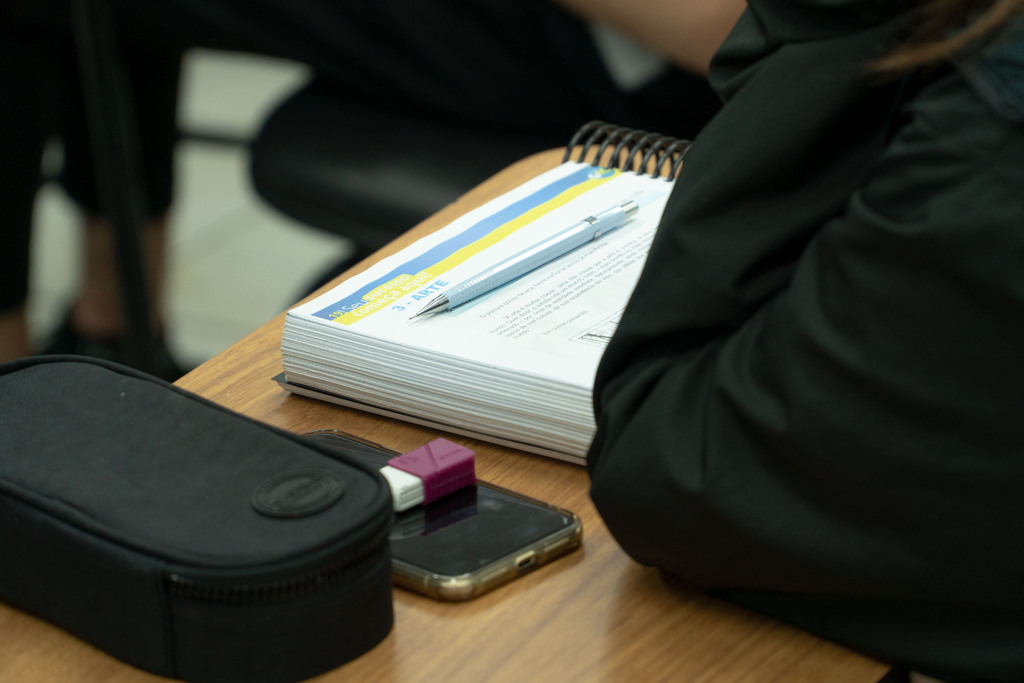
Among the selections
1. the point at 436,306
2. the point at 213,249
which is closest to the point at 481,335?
the point at 436,306

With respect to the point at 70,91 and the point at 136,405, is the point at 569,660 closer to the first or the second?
the point at 136,405

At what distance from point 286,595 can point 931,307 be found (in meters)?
0.24

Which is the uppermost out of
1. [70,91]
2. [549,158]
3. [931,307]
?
[931,307]

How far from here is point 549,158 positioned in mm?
896

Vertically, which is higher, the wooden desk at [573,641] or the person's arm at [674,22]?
the person's arm at [674,22]

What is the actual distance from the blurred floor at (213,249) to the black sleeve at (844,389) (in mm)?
1592

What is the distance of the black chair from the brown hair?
0.80 m

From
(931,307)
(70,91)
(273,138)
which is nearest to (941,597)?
(931,307)

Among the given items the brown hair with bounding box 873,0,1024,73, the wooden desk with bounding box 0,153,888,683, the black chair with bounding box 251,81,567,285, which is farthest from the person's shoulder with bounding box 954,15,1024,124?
the black chair with bounding box 251,81,567,285

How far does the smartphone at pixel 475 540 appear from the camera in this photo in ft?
1.50

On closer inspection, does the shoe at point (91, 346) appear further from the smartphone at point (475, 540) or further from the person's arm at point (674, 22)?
the smartphone at point (475, 540)

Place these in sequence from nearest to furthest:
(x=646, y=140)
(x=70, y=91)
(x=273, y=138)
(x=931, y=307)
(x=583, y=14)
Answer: (x=931, y=307), (x=646, y=140), (x=583, y=14), (x=273, y=138), (x=70, y=91)

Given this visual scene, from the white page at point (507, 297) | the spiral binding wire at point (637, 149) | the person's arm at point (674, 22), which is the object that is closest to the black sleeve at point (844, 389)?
the white page at point (507, 297)

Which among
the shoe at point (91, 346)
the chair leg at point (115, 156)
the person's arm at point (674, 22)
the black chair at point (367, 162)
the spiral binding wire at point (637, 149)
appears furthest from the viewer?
the shoe at point (91, 346)
